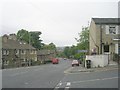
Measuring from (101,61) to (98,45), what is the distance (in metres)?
12.6

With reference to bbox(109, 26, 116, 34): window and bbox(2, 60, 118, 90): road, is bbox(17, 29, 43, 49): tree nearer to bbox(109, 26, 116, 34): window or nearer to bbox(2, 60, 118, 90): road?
bbox(109, 26, 116, 34): window

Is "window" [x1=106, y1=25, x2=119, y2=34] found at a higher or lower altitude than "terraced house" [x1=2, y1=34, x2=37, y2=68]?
higher

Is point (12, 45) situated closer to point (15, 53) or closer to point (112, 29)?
point (15, 53)

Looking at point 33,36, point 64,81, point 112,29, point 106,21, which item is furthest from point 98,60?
point 33,36

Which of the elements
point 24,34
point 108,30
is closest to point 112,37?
point 108,30

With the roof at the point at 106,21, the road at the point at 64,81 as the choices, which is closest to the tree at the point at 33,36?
the roof at the point at 106,21

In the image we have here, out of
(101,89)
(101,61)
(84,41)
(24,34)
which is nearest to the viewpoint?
(101,89)

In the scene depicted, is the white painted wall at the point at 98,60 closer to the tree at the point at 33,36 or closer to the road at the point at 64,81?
the road at the point at 64,81

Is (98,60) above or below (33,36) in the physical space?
below

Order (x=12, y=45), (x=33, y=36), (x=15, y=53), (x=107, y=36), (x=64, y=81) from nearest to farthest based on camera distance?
(x=64, y=81) → (x=107, y=36) → (x=15, y=53) → (x=12, y=45) → (x=33, y=36)

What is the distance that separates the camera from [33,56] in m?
90.3

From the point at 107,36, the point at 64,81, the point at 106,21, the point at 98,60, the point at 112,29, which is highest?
the point at 106,21

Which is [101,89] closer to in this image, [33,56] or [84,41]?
[84,41]

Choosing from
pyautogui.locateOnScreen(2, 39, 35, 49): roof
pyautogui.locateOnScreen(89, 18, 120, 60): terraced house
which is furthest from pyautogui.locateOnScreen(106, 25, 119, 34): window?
pyautogui.locateOnScreen(2, 39, 35, 49): roof
